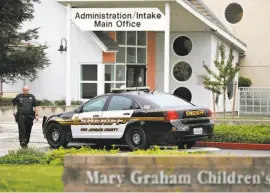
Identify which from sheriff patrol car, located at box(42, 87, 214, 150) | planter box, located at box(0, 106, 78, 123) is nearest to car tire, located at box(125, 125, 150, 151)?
sheriff patrol car, located at box(42, 87, 214, 150)

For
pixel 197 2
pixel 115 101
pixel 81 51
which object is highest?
pixel 197 2

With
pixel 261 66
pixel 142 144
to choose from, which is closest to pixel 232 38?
pixel 261 66

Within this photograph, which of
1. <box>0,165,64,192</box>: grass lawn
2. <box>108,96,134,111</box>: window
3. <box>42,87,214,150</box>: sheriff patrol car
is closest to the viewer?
<box>0,165,64,192</box>: grass lawn

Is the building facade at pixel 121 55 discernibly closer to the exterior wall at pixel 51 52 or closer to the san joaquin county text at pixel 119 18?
the exterior wall at pixel 51 52

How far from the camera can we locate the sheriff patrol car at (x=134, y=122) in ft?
50.5

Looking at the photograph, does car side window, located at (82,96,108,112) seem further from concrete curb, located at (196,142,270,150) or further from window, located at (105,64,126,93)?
window, located at (105,64,126,93)

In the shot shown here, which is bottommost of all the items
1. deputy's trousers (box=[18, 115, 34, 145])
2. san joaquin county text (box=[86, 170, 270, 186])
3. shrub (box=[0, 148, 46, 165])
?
shrub (box=[0, 148, 46, 165])

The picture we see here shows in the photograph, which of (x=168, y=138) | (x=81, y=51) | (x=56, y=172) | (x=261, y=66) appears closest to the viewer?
(x=56, y=172)

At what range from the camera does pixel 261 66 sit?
136ft

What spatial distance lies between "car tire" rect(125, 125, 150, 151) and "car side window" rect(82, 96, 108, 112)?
118 centimetres

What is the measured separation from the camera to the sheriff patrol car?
50.5 feet

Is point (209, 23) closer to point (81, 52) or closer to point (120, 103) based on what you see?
point (81, 52)

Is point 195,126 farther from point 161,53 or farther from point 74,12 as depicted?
point 161,53

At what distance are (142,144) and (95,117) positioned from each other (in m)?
1.67
